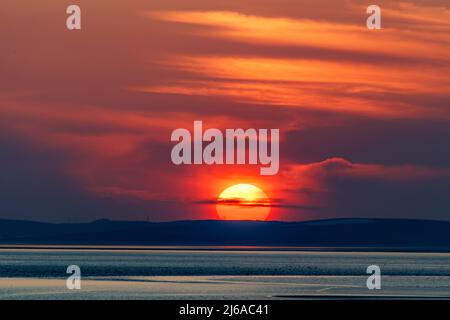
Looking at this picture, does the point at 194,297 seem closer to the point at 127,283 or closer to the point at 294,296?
the point at 294,296

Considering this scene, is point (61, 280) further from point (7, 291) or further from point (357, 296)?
point (357, 296)

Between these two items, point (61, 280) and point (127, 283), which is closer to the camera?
point (127, 283)

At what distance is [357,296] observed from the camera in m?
95.0
